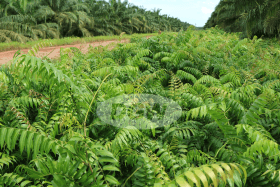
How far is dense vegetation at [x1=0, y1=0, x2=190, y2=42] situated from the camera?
17359 millimetres

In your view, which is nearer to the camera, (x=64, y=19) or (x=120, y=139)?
(x=120, y=139)

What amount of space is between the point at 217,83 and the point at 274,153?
2.01m

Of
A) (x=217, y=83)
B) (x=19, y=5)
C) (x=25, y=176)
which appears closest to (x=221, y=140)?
(x=217, y=83)

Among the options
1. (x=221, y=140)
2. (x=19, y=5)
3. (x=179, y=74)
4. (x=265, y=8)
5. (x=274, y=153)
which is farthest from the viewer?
(x=19, y=5)

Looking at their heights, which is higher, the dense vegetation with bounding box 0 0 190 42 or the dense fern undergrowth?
the dense vegetation with bounding box 0 0 190 42

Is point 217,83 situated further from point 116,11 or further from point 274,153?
point 116,11

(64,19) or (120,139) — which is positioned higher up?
(64,19)

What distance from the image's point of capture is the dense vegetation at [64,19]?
57.0ft

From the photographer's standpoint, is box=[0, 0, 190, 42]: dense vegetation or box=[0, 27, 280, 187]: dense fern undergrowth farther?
box=[0, 0, 190, 42]: dense vegetation

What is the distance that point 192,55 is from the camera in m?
4.70

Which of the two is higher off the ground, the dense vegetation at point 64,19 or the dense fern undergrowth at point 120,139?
the dense vegetation at point 64,19

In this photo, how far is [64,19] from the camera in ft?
77.7

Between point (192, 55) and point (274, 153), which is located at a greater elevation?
point (192, 55)

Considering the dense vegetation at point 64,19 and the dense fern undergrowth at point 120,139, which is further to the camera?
the dense vegetation at point 64,19
